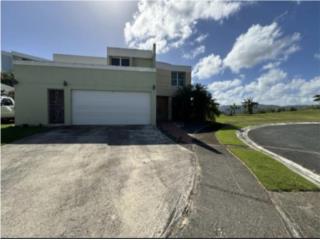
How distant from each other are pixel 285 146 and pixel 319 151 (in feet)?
4.19

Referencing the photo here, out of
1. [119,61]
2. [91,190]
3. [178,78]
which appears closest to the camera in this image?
[91,190]

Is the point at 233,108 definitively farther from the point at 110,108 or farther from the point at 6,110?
the point at 6,110

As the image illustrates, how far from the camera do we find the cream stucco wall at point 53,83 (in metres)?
13.1

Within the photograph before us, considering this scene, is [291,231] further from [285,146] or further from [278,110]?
[278,110]

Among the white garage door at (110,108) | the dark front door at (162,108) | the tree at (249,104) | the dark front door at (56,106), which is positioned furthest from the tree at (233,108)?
the dark front door at (56,106)

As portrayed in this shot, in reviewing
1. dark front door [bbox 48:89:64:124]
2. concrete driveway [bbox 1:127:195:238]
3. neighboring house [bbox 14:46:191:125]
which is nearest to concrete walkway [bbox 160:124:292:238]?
concrete driveway [bbox 1:127:195:238]

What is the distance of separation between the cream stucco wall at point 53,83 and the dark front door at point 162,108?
5726mm

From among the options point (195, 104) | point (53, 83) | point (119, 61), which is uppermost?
point (119, 61)

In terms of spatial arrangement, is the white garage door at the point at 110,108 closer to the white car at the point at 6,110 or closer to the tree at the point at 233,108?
the white car at the point at 6,110

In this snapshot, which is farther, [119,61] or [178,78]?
[178,78]

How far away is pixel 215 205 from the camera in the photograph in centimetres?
362

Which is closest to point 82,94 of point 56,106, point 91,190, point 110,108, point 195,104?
point 56,106

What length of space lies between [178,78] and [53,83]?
12.1 meters

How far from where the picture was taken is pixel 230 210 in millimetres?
3447
